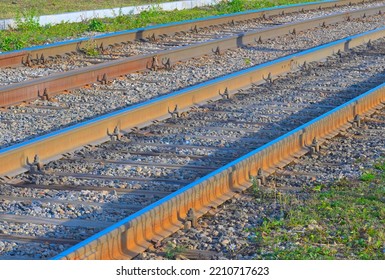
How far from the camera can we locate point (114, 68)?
49.6 ft

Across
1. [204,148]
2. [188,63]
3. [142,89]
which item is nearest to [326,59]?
[188,63]

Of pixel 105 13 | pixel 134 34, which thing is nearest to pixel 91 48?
pixel 134 34

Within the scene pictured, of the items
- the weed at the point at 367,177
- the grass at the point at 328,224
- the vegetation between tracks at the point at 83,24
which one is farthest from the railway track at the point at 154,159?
the vegetation between tracks at the point at 83,24

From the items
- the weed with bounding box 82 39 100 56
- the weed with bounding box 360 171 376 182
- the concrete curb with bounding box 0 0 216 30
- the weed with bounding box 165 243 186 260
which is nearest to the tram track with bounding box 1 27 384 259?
the weed with bounding box 165 243 186 260

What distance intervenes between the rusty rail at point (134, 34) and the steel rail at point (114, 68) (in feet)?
5.39

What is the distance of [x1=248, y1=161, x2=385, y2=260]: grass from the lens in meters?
6.91

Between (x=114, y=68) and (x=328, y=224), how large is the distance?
8027 mm

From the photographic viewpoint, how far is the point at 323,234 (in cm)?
731

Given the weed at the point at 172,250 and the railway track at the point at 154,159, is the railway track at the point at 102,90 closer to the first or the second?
the railway track at the point at 154,159

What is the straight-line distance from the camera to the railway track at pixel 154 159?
7227 mm

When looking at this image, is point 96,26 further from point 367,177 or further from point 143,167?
point 367,177

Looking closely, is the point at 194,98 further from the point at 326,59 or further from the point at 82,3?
the point at 82,3

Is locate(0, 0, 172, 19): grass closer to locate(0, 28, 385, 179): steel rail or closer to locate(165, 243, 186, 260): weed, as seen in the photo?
locate(0, 28, 385, 179): steel rail

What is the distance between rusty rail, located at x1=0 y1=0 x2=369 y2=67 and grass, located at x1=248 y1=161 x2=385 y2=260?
8.53 m
